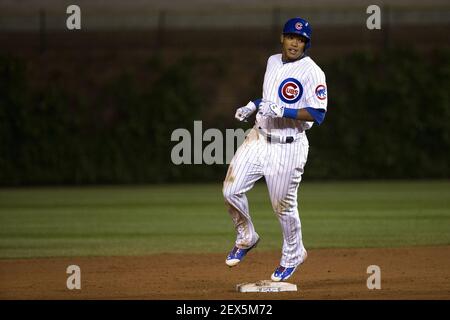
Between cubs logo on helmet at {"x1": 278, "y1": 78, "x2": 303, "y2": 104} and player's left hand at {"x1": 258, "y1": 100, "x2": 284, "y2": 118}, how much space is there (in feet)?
0.57

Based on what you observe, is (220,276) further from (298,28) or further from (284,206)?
(298,28)

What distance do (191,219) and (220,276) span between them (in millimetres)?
6258

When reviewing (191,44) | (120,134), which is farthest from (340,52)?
(120,134)

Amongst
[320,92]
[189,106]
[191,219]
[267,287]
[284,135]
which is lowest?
[191,219]

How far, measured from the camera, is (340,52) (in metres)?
25.1

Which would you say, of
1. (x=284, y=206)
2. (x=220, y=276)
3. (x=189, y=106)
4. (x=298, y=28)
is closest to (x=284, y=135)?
(x=284, y=206)

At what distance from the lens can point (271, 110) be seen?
23.3 ft

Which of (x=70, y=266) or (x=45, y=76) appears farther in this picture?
(x=45, y=76)

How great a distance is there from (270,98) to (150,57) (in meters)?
18.3

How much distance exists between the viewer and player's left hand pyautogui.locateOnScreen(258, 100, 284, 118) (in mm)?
7082

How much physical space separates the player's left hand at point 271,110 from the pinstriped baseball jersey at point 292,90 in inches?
6.2

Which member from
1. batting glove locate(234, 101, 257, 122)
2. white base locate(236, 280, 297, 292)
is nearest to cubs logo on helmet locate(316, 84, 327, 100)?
batting glove locate(234, 101, 257, 122)

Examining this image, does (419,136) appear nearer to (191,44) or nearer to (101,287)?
(191,44)

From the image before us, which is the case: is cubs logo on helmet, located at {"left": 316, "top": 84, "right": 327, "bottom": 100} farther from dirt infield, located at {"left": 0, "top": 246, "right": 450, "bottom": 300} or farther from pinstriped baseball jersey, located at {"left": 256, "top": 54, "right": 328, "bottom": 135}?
dirt infield, located at {"left": 0, "top": 246, "right": 450, "bottom": 300}
